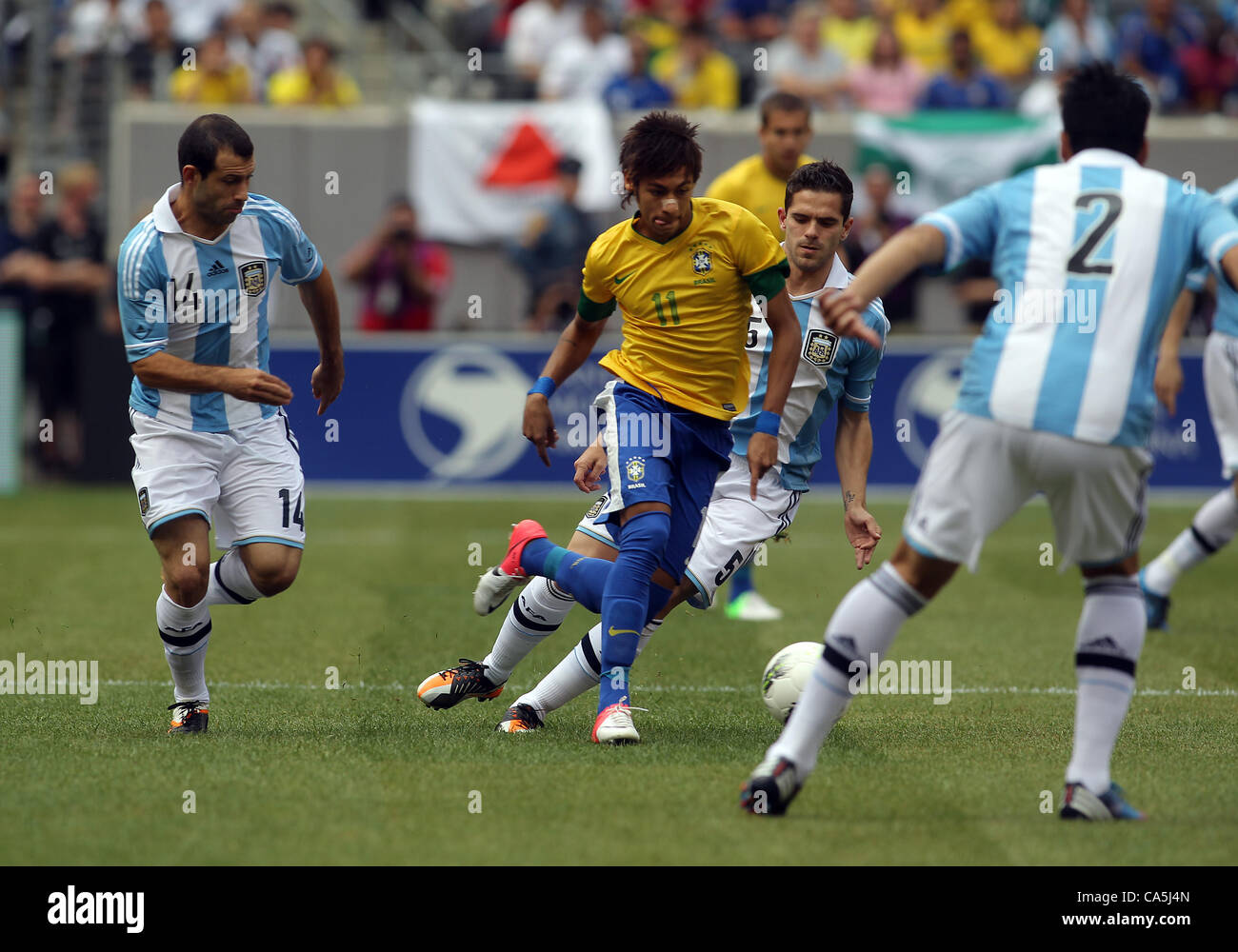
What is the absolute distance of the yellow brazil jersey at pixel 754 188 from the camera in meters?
9.09

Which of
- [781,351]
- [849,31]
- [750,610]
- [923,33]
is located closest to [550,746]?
[781,351]

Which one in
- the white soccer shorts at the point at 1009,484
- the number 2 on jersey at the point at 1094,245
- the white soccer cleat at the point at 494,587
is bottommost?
the white soccer cleat at the point at 494,587

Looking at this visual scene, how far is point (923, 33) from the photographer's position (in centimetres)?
1931

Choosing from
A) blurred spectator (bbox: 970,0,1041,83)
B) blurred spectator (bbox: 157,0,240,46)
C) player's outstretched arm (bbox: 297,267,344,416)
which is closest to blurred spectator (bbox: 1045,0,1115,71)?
blurred spectator (bbox: 970,0,1041,83)

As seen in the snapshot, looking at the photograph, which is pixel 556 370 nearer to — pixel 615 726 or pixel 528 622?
pixel 528 622

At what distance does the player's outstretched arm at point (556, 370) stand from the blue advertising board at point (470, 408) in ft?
27.5

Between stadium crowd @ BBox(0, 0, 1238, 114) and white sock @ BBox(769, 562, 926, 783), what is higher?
stadium crowd @ BBox(0, 0, 1238, 114)

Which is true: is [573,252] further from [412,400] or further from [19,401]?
[19,401]

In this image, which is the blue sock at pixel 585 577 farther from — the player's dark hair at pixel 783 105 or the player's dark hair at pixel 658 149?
the player's dark hair at pixel 783 105

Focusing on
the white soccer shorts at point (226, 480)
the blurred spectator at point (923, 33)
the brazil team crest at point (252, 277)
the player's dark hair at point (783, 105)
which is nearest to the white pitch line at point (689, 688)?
the white soccer shorts at point (226, 480)

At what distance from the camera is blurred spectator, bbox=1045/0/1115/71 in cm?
1895

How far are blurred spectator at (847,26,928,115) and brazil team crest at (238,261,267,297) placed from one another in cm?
1323

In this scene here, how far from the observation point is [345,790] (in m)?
5.20

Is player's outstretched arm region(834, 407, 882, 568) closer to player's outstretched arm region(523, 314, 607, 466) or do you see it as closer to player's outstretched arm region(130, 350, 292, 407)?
player's outstretched arm region(523, 314, 607, 466)
